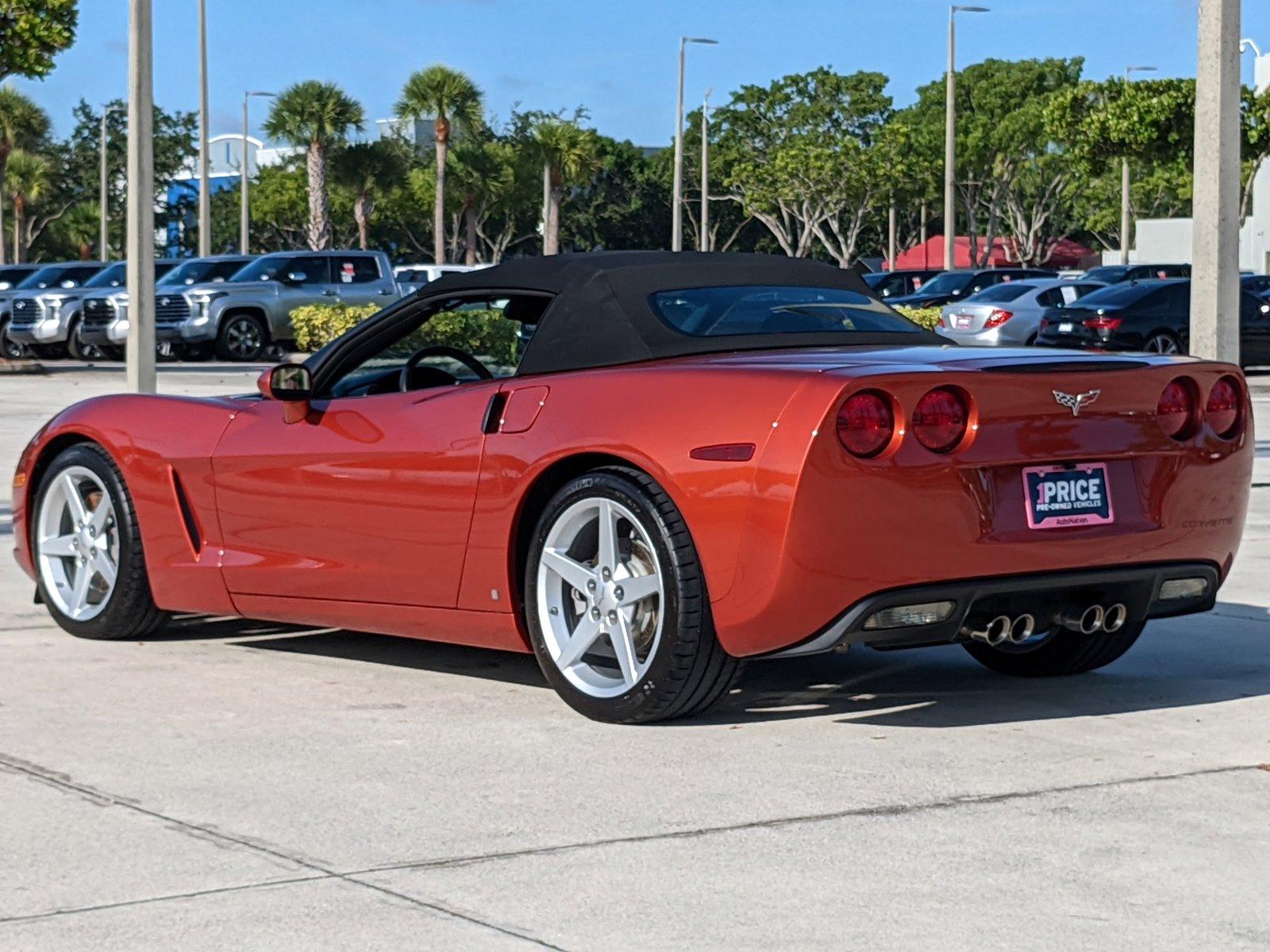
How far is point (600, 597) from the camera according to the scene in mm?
5934

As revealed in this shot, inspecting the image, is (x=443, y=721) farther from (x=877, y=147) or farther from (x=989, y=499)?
(x=877, y=147)

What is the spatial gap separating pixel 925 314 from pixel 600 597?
27.5 meters

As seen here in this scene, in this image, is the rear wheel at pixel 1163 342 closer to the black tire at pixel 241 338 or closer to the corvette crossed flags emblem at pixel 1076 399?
the black tire at pixel 241 338

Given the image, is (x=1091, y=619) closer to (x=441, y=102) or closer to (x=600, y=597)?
(x=600, y=597)

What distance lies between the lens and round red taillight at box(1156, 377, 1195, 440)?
6.07 metres

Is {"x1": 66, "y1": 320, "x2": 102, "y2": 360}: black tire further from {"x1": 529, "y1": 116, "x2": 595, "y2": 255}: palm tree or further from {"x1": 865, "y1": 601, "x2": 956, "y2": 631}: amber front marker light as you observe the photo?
{"x1": 529, "y1": 116, "x2": 595, "y2": 255}: palm tree

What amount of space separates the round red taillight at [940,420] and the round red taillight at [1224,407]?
3.27 ft

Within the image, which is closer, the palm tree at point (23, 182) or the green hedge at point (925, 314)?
the green hedge at point (925, 314)

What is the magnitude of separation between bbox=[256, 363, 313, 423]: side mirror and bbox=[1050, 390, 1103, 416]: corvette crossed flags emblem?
8.05 ft

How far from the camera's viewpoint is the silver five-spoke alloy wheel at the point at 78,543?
744 centimetres

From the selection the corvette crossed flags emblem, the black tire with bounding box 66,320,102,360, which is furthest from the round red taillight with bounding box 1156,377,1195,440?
the black tire with bounding box 66,320,102,360

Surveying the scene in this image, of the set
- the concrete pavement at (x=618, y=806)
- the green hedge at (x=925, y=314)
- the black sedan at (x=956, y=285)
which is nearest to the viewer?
the concrete pavement at (x=618, y=806)

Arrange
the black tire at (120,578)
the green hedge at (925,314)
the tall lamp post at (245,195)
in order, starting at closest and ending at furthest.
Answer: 1. the black tire at (120,578)
2. the green hedge at (925,314)
3. the tall lamp post at (245,195)

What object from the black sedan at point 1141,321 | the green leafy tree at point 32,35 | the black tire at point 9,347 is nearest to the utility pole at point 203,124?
the black tire at point 9,347
